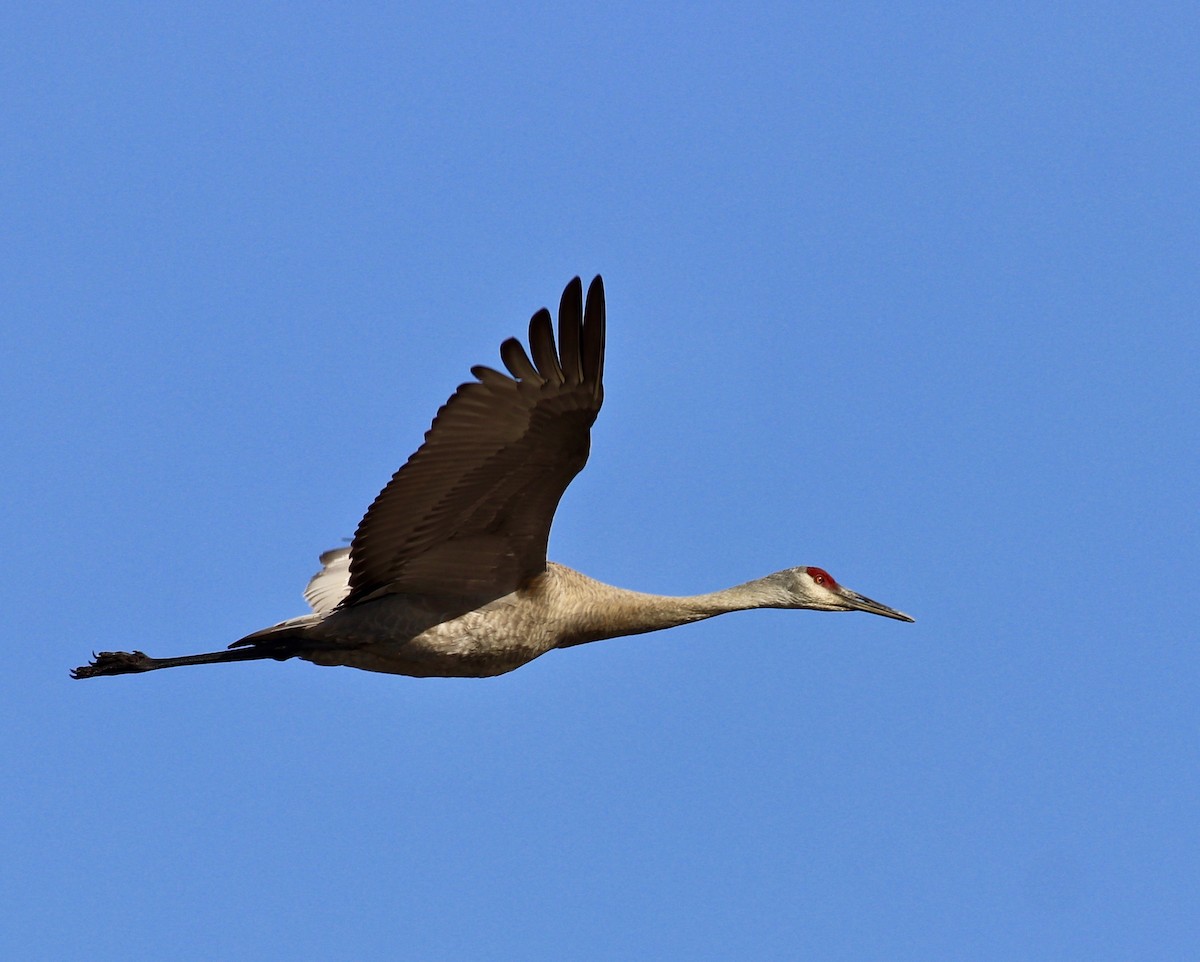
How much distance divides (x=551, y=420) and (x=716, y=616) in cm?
305

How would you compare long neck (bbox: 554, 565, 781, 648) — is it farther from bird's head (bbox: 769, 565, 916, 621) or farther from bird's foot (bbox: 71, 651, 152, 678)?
bird's foot (bbox: 71, 651, 152, 678)

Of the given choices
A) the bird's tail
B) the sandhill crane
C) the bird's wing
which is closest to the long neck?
the sandhill crane

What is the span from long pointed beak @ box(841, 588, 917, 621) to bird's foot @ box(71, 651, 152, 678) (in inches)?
204

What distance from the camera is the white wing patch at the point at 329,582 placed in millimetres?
12656

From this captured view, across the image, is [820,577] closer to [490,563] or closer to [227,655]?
[490,563]

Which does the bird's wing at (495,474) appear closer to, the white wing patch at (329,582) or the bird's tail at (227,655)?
the bird's tail at (227,655)

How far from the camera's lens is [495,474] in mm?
10055

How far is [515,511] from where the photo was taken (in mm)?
10461

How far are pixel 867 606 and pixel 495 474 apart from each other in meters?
3.82

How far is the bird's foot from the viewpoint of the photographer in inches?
448

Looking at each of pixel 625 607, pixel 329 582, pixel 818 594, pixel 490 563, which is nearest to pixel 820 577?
A: pixel 818 594

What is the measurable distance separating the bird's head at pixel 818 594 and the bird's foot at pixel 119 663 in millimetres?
4604

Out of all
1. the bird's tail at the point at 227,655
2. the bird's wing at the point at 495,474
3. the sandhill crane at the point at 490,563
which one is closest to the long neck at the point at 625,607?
the sandhill crane at the point at 490,563

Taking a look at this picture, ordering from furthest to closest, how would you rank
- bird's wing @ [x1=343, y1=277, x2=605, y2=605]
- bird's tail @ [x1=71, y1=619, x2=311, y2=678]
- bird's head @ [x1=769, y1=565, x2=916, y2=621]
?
1. bird's head @ [x1=769, y1=565, x2=916, y2=621]
2. bird's tail @ [x1=71, y1=619, x2=311, y2=678]
3. bird's wing @ [x1=343, y1=277, x2=605, y2=605]
